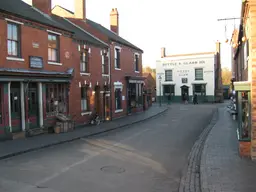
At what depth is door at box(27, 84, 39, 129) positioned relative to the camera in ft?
53.7

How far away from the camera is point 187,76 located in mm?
53219

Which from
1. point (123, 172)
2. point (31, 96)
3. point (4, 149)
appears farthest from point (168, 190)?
point (31, 96)

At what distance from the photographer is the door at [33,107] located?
53.7 feet

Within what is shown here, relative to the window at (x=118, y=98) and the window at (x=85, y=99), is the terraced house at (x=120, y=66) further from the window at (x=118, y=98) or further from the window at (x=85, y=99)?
the window at (x=85, y=99)

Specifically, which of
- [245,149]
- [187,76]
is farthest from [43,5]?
[187,76]

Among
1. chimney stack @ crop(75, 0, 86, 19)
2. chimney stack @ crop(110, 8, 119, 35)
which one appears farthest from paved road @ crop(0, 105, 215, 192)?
chimney stack @ crop(110, 8, 119, 35)

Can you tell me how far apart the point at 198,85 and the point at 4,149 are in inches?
1748

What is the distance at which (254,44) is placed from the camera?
970 centimetres

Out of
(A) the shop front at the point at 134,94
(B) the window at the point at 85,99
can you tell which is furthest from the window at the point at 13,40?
(A) the shop front at the point at 134,94

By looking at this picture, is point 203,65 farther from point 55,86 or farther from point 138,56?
point 55,86

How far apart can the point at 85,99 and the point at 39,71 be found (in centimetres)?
596

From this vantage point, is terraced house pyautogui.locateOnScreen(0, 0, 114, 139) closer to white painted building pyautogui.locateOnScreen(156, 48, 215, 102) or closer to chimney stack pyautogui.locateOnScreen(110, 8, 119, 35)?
chimney stack pyautogui.locateOnScreen(110, 8, 119, 35)

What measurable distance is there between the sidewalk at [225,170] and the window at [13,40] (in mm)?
10732

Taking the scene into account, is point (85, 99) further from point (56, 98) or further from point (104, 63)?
point (104, 63)
